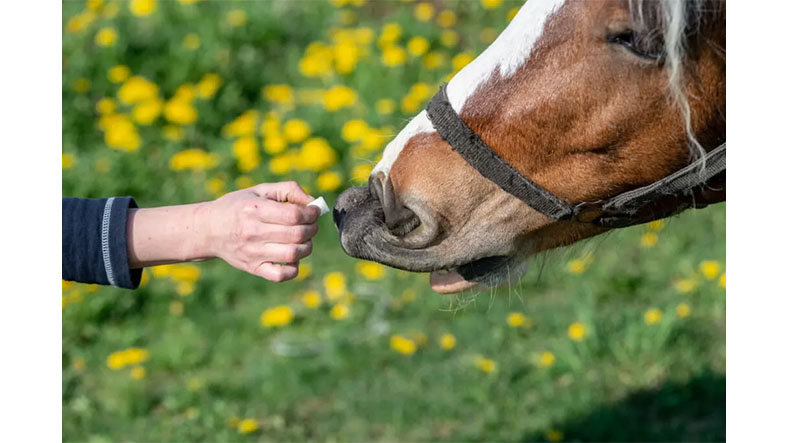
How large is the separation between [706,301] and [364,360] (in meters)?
1.34

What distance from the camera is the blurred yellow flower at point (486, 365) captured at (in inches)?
128

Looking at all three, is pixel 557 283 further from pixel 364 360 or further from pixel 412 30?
pixel 412 30

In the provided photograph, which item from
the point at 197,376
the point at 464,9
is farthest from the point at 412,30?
the point at 197,376

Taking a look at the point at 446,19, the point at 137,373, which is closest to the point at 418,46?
the point at 446,19

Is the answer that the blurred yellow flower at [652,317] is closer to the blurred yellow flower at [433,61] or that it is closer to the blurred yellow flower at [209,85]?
the blurred yellow flower at [433,61]

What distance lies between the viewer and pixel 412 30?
518cm

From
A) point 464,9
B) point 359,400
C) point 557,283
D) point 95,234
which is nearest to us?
point 95,234

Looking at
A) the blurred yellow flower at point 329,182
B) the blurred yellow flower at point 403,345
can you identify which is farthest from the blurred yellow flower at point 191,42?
the blurred yellow flower at point 403,345

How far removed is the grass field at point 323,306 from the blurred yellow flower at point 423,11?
172 millimetres

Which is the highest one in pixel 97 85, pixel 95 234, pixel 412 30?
pixel 97 85

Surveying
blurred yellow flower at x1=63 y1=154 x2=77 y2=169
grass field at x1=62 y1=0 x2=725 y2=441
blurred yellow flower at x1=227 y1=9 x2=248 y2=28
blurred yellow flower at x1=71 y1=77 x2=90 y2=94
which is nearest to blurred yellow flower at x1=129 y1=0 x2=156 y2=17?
grass field at x1=62 y1=0 x2=725 y2=441

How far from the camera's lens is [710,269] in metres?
3.64

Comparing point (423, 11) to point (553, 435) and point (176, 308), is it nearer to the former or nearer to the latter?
point (176, 308)

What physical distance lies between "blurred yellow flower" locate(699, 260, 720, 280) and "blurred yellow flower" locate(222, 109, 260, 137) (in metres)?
2.14
